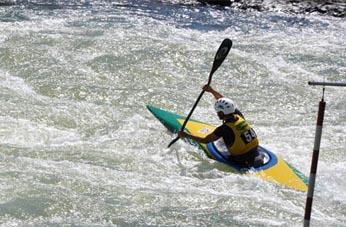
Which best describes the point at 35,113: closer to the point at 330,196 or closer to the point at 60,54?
the point at 60,54

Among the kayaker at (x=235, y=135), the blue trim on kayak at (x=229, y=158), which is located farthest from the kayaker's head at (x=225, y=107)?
the blue trim on kayak at (x=229, y=158)

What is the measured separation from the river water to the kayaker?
283 mm

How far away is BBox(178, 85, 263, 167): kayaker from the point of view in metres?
7.35

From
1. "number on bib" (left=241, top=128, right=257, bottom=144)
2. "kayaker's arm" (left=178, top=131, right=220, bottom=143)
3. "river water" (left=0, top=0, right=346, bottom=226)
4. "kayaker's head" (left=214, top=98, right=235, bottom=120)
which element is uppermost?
"kayaker's head" (left=214, top=98, right=235, bottom=120)

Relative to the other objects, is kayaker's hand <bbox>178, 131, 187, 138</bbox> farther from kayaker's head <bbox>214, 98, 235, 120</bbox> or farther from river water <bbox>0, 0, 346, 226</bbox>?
kayaker's head <bbox>214, 98, 235, 120</bbox>

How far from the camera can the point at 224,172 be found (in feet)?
24.3

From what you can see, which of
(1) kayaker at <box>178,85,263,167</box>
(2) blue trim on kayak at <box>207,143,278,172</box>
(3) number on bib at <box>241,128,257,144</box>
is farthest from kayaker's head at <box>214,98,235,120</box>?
(2) blue trim on kayak at <box>207,143,278,172</box>

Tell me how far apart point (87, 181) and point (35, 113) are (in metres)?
2.56

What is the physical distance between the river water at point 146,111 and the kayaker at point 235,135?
0.93ft

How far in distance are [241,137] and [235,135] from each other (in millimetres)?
69

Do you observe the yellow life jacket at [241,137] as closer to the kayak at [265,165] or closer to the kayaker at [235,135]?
the kayaker at [235,135]

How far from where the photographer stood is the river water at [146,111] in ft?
20.5

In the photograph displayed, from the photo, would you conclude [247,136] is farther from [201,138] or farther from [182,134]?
[182,134]

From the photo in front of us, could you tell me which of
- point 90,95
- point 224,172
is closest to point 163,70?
point 90,95
